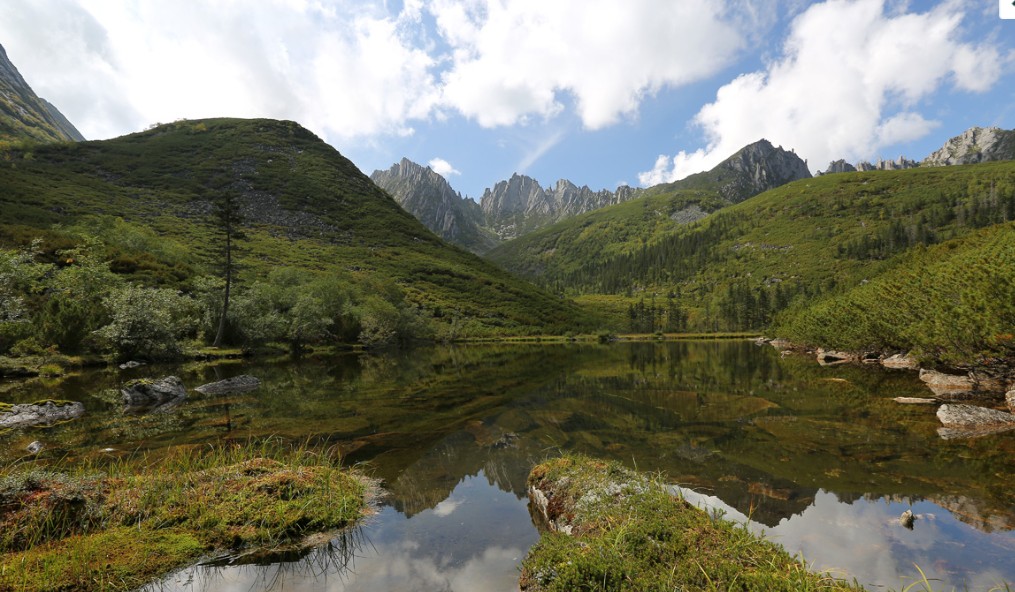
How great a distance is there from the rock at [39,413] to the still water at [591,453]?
2.95 ft

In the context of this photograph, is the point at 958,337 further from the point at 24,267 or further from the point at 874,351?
the point at 24,267

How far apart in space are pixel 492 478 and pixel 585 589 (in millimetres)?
8302

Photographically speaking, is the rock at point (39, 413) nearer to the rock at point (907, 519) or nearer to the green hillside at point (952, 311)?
the rock at point (907, 519)

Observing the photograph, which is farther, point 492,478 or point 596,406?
point 596,406

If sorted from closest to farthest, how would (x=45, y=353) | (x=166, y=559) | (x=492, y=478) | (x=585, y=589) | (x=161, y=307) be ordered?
(x=585, y=589)
(x=166, y=559)
(x=492, y=478)
(x=45, y=353)
(x=161, y=307)

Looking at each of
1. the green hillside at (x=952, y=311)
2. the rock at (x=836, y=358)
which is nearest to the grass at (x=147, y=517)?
the green hillside at (x=952, y=311)

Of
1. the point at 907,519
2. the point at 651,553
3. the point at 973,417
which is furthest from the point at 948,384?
the point at 651,553

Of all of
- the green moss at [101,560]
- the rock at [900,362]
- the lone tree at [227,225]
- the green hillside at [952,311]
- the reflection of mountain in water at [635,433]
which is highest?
the lone tree at [227,225]

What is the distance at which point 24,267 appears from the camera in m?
42.6

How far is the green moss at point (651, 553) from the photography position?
5773 millimetres

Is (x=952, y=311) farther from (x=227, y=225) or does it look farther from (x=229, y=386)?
(x=227, y=225)

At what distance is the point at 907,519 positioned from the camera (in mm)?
10219

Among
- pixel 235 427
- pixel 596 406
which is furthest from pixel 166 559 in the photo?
pixel 596 406

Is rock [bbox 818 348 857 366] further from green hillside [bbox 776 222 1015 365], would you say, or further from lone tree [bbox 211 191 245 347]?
lone tree [bbox 211 191 245 347]
